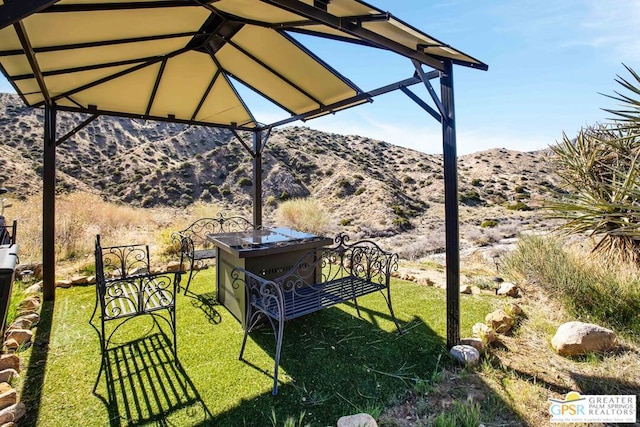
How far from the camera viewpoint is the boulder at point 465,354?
2615 mm

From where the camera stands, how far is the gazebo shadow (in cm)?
201

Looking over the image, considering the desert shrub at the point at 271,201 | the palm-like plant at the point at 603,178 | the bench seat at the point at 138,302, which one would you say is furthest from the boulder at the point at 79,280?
the desert shrub at the point at 271,201

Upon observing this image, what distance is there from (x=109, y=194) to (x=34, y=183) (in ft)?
10.6

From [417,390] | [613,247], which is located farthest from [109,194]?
[613,247]

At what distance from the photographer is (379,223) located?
1352 centimetres

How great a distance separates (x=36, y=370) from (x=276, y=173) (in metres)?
18.6

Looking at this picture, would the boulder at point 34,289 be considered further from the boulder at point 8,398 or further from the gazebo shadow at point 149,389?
the boulder at point 8,398

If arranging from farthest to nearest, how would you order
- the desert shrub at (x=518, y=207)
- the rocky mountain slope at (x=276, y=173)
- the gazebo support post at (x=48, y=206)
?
the desert shrub at (x=518, y=207), the rocky mountain slope at (x=276, y=173), the gazebo support post at (x=48, y=206)

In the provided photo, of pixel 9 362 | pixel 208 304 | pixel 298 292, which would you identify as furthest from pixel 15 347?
pixel 298 292

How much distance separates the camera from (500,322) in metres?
3.21

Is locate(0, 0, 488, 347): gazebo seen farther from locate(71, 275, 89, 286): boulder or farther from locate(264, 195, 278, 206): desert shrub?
locate(264, 195, 278, 206): desert shrub

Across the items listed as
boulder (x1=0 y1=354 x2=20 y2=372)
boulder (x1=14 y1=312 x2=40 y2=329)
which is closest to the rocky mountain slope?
boulder (x1=14 y1=312 x2=40 y2=329)

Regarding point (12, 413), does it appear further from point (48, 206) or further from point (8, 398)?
point (48, 206)

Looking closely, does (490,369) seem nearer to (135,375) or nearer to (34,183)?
(135,375)
